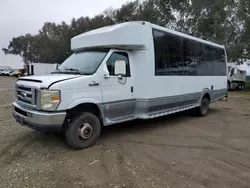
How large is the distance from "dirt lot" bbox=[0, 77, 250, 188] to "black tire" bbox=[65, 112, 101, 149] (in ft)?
0.56

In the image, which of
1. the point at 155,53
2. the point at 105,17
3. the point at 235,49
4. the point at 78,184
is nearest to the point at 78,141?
the point at 78,184

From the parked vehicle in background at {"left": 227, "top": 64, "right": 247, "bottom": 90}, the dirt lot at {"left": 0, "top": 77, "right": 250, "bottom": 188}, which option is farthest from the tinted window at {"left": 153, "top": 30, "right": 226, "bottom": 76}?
the parked vehicle in background at {"left": 227, "top": 64, "right": 247, "bottom": 90}

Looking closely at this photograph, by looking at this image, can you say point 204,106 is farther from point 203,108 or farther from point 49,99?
point 49,99

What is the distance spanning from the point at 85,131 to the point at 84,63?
161cm

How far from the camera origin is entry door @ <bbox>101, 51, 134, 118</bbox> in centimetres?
539

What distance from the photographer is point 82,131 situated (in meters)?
4.99

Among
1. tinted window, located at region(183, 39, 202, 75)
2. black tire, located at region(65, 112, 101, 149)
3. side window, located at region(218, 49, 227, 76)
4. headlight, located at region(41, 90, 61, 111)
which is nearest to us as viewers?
headlight, located at region(41, 90, 61, 111)

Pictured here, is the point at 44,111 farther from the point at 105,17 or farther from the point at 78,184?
the point at 105,17

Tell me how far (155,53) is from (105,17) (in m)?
37.7

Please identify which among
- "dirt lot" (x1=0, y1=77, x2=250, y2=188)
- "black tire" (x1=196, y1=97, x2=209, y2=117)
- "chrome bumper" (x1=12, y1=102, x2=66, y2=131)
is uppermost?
"chrome bumper" (x1=12, y1=102, x2=66, y2=131)

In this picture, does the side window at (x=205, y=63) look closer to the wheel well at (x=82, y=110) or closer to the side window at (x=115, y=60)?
the side window at (x=115, y=60)

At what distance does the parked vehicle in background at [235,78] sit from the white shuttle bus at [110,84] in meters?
16.9

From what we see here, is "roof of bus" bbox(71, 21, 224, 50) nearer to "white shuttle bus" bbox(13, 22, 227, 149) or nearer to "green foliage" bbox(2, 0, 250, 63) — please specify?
"white shuttle bus" bbox(13, 22, 227, 149)

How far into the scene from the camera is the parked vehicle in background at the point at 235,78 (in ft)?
75.3
